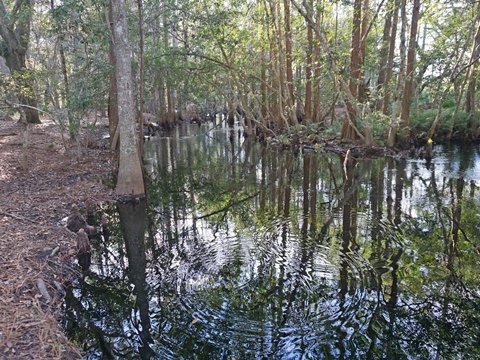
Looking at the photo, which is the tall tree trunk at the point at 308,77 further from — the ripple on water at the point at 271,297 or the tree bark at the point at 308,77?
the ripple on water at the point at 271,297

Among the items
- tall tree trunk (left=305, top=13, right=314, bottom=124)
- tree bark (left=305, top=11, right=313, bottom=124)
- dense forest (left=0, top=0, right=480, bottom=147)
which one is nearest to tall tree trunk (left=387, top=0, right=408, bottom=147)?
dense forest (left=0, top=0, right=480, bottom=147)

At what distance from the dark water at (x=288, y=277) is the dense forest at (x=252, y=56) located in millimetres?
4796

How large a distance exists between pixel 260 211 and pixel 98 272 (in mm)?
4337

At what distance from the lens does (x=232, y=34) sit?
1619 cm

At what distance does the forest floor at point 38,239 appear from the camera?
12.0 feet

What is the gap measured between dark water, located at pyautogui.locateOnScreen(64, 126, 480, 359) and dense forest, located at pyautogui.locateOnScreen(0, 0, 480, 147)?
4796 mm

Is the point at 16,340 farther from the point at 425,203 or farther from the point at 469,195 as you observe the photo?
the point at 469,195

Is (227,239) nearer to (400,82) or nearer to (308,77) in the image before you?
(400,82)

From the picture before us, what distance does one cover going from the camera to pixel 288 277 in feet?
18.0

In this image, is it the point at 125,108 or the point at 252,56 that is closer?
the point at 125,108

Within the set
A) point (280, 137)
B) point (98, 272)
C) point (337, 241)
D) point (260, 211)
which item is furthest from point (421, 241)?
point (280, 137)

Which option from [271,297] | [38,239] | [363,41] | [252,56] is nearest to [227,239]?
[271,297]

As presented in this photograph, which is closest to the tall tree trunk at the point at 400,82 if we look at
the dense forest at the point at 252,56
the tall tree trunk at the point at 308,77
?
the dense forest at the point at 252,56

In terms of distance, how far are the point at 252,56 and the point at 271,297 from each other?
64.0 ft
